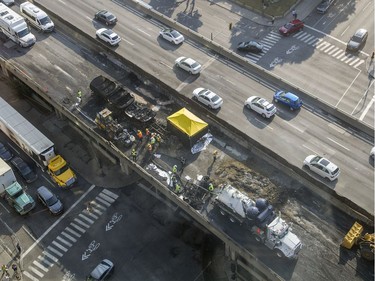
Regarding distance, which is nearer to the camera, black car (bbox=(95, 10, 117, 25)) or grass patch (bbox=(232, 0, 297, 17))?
black car (bbox=(95, 10, 117, 25))

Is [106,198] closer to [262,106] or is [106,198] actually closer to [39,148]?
[39,148]

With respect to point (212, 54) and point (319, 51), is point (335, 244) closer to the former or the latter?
point (212, 54)

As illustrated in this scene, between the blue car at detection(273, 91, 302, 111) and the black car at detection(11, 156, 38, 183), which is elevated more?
the blue car at detection(273, 91, 302, 111)

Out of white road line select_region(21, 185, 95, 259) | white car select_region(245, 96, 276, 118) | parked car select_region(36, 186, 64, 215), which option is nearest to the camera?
white road line select_region(21, 185, 95, 259)

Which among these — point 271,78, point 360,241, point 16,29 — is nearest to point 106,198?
point 271,78

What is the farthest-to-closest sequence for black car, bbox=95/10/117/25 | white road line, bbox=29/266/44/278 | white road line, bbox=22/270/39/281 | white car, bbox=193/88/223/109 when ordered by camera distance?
black car, bbox=95/10/117/25
white car, bbox=193/88/223/109
white road line, bbox=29/266/44/278
white road line, bbox=22/270/39/281

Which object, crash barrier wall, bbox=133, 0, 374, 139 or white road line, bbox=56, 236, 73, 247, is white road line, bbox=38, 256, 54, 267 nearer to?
white road line, bbox=56, 236, 73, 247

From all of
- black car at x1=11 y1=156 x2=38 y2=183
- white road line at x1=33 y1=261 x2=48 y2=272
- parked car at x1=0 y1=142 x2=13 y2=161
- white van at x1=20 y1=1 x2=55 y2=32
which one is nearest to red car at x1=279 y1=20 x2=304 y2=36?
white van at x1=20 y1=1 x2=55 y2=32
